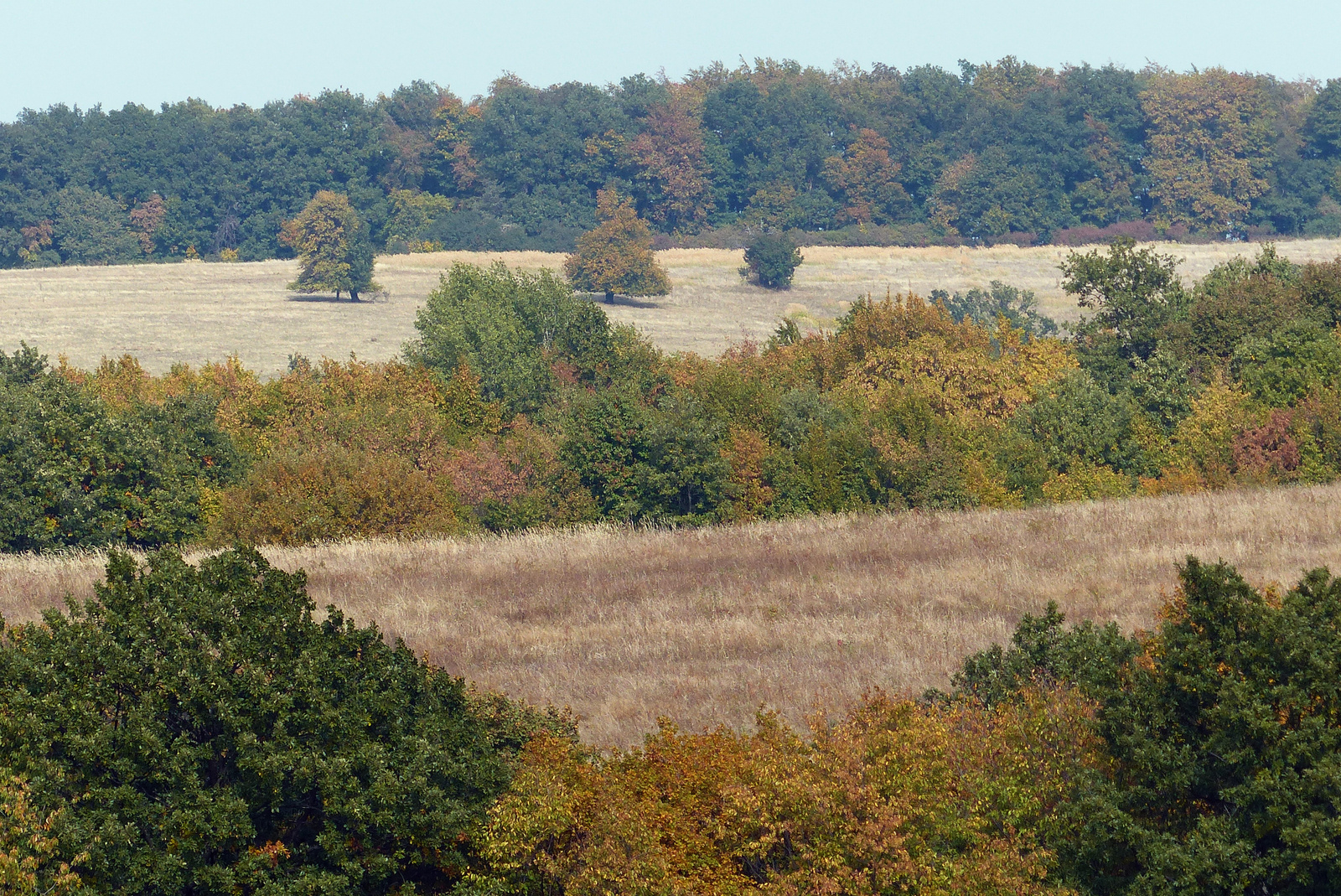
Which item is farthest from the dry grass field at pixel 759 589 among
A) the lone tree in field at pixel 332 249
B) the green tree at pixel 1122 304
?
the lone tree in field at pixel 332 249

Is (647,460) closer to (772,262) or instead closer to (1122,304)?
(1122,304)

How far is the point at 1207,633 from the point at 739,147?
465ft

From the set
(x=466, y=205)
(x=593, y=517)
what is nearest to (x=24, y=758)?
(x=593, y=517)

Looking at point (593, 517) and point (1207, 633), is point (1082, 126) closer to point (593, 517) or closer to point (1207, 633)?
point (593, 517)

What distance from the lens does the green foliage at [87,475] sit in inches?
1420

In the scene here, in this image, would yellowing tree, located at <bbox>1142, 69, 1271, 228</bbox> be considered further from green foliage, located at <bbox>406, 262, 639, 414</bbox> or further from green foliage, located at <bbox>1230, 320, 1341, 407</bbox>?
green foliage, located at <bbox>1230, 320, 1341, 407</bbox>

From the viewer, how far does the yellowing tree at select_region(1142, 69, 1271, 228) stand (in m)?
136

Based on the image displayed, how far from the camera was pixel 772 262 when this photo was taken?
11369 centimetres

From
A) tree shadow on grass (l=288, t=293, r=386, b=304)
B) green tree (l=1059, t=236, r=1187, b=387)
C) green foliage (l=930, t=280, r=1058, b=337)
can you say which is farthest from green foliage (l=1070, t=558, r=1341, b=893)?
tree shadow on grass (l=288, t=293, r=386, b=304)

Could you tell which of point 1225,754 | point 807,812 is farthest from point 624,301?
point 1225,754

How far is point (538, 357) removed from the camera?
5594 cm

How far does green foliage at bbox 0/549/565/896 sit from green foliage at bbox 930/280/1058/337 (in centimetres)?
8562

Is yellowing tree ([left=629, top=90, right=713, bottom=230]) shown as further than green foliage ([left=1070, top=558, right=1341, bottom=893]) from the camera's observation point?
Yes

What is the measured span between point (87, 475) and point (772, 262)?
81.9 metres
